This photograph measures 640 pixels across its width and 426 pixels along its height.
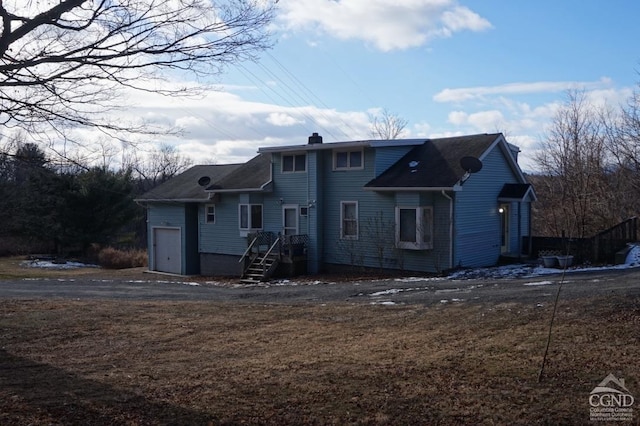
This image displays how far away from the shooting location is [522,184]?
24.3m

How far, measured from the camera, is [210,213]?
94.0ft

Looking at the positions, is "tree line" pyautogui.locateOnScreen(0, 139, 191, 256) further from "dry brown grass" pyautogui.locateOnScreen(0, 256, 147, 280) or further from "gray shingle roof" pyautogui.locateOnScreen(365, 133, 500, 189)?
"gray shingle roof" pyautogui.locateOnScreen(365, 133, 500, 189)

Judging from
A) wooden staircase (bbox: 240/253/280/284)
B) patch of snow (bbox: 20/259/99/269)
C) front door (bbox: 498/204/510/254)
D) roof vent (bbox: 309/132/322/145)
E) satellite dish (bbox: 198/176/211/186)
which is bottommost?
patch of snow (bbox: 20/259/99/269)

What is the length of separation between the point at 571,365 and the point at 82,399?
5.04m

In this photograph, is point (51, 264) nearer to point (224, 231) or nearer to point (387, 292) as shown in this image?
point (224, 231)

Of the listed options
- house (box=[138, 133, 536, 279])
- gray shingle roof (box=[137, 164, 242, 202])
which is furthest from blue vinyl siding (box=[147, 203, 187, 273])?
house (box=[138, 133, 536, 279])

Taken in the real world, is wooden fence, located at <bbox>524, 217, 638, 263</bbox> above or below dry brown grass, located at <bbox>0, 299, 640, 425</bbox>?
above

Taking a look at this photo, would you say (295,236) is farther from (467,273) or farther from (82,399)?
(82,399)

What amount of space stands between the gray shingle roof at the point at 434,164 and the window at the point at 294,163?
11.1ft

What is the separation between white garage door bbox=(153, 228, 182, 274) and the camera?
1189 inches

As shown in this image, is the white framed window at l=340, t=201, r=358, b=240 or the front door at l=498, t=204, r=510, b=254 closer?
the white framed window at l=340, t=201, r=358, b=240

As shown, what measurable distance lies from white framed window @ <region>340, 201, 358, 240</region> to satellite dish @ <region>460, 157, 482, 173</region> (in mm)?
4340

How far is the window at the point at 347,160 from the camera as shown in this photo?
2331 cm

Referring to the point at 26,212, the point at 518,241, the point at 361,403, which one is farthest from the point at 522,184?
the point at 26,212
